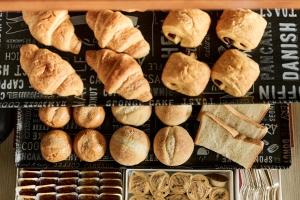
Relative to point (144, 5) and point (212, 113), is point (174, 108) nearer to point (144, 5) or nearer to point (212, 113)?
point (212, 113)

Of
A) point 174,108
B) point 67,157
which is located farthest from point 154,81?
point 67,157

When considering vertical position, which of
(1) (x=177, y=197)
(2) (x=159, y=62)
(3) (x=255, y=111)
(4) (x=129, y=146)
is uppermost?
(2) (x=159, y=62)

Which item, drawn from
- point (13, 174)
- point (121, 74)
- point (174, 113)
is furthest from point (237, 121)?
point (13, 174)

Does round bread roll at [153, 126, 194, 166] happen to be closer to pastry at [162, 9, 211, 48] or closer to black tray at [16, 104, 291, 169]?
black tray at [16, 104, 291, 169]

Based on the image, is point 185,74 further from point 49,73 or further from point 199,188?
point 199,188

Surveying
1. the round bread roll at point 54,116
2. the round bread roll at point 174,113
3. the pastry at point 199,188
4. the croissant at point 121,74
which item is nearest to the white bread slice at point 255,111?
the round bread roll at point 174,113
